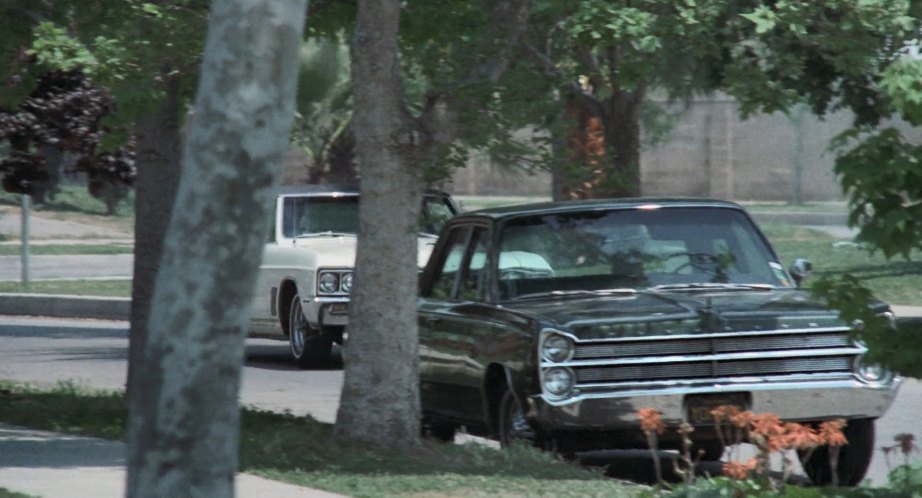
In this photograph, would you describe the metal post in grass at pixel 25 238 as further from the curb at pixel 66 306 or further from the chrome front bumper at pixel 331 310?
the chrome front bumper at pixel 331 310

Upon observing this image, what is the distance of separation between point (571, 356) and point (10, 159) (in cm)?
635

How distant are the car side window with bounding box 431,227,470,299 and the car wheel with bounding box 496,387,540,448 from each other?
1.31 meters

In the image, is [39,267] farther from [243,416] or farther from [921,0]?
[921,0]

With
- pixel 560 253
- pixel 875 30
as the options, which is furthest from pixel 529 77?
pixel 875 30

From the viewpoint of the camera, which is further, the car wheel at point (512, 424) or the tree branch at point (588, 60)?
the tree branch at point (588, 60)

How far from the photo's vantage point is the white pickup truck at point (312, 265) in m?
16.0

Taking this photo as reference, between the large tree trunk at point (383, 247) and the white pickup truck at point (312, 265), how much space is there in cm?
587

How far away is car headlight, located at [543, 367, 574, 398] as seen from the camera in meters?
8.98

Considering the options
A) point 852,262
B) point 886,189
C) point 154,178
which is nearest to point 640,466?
point 154,178

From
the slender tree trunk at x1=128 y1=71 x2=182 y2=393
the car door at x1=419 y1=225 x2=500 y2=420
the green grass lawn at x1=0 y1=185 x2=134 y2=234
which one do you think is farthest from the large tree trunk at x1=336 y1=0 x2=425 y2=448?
the green grass lawn at x1=0 y1=185 x2=134 y2=234

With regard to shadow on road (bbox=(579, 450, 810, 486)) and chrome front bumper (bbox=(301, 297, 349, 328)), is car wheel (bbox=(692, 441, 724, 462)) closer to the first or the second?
shadow on road (bbox=(579, 450, 810, 486))

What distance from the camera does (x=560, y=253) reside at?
10133 mm

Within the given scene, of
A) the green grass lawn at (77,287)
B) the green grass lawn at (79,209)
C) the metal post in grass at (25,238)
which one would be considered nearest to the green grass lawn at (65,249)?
the green grass lawn at (79,209)

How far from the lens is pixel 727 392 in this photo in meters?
9.02
